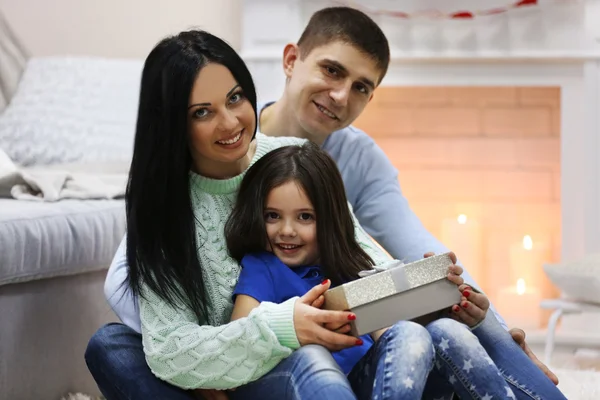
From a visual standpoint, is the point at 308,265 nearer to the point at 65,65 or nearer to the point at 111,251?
the point at 111,251

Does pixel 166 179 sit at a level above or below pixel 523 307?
above

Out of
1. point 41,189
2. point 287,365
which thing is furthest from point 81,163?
point 287,365

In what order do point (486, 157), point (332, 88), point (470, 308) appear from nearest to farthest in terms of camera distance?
point (470, 308), point (332, 88), point (486, 157)

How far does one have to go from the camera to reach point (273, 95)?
3000 mm

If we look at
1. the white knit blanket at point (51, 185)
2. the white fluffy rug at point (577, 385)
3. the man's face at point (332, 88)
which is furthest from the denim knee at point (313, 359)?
the white knit blanket at point (51, 185)

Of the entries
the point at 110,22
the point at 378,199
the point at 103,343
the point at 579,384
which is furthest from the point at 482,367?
the point at 110,22

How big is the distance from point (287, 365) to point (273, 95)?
6.12 feet

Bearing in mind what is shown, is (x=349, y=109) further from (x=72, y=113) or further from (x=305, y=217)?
(x=72, y=113)

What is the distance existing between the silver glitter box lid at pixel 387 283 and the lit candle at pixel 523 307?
1.81 meters

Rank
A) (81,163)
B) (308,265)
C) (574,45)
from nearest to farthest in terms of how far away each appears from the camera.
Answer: (308,265), (81,163), (574,45)

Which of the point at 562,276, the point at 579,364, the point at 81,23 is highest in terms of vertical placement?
the point at 81,23

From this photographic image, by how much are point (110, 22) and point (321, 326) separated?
84.3 inches

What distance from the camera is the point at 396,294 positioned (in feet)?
4.12

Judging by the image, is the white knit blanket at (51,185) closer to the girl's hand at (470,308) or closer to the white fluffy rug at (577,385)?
the white fluffy rug at (577,385)
